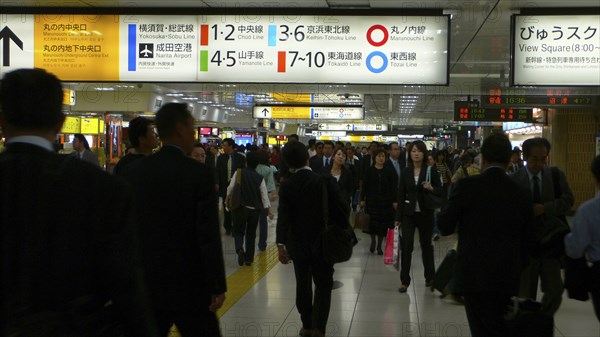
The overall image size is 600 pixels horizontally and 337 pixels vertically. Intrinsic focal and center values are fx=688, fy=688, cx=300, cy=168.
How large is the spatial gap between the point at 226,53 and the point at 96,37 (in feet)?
4.21

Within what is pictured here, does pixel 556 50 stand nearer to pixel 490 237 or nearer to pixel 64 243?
pixel 490 237

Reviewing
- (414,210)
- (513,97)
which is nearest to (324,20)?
(414,210)

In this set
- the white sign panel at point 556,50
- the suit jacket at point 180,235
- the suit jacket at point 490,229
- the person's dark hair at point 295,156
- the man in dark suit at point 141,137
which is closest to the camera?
the suit jacket at point 180,235

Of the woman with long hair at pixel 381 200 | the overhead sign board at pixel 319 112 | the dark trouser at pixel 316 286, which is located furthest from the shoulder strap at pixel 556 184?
the overhead sign board at pixel 319 112

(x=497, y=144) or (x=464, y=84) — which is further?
(x=464, y=84)

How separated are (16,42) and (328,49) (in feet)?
10.0

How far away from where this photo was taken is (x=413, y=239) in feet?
25.2

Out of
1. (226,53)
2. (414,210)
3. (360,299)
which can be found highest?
(226,53)

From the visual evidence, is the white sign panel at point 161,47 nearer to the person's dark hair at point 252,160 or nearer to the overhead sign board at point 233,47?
the overhead sign board at point 233,47

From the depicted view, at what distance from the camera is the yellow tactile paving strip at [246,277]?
713 centimetres

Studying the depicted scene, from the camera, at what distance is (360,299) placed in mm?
7340

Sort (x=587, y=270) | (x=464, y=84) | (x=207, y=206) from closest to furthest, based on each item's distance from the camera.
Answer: (x=207, y=206)
(x=587, y=270)
(x=464, y=84)

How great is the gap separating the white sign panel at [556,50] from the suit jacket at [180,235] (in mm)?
3965

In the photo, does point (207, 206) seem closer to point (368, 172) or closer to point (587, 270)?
point (587, 270)
